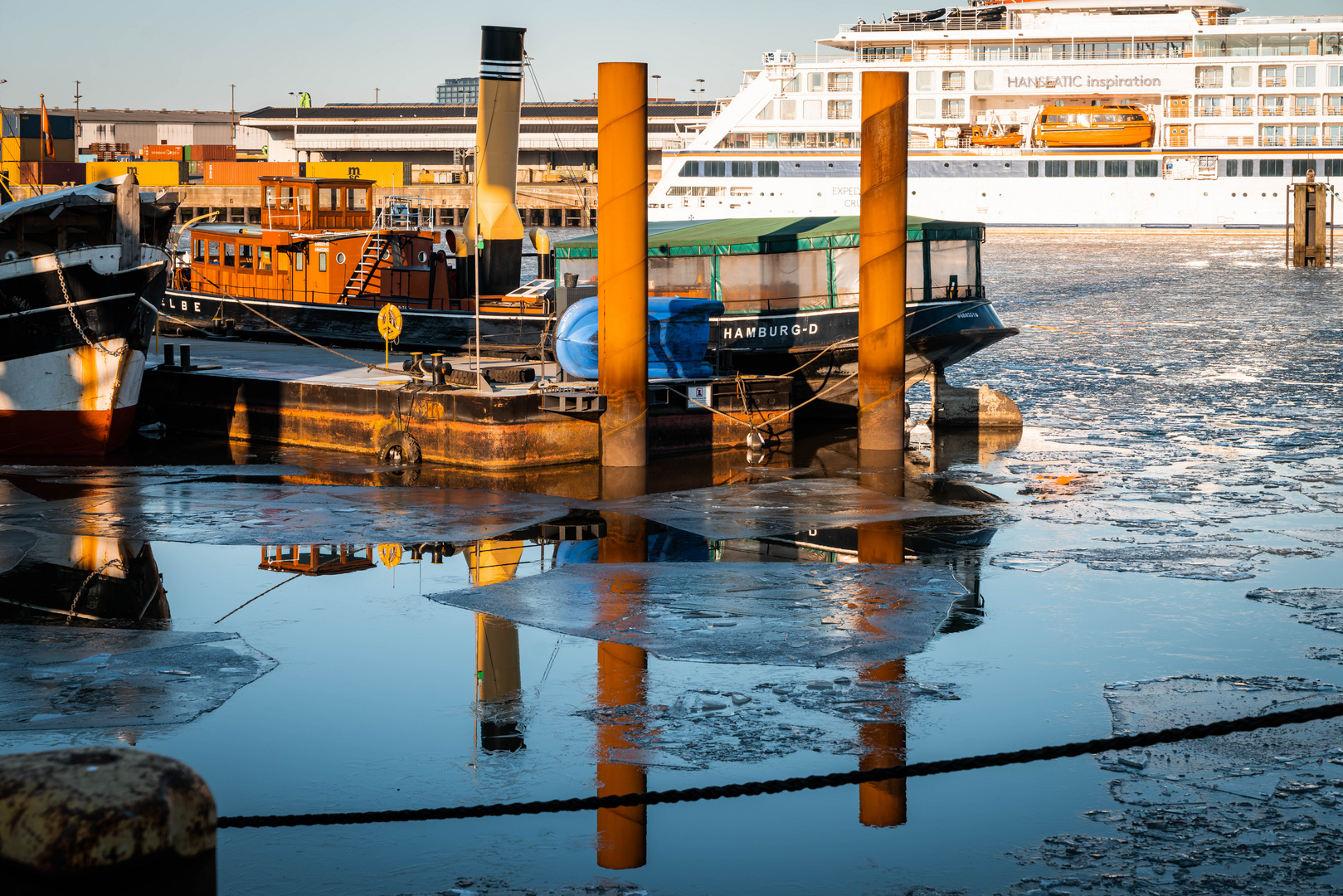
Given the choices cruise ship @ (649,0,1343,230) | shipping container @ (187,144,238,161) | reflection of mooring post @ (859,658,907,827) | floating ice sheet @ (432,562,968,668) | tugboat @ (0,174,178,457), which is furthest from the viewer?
shipping container @ (187,144,238,161)

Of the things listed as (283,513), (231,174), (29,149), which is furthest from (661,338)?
(231,174)

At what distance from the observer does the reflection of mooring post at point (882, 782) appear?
274 inches

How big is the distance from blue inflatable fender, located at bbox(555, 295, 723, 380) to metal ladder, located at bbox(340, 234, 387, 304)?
32.1 ft

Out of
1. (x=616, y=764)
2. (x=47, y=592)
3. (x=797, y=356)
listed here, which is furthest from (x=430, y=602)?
(x=797, y=356)

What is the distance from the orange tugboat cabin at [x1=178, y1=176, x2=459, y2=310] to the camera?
2769 cm

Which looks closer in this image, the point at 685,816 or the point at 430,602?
the point at 685,816

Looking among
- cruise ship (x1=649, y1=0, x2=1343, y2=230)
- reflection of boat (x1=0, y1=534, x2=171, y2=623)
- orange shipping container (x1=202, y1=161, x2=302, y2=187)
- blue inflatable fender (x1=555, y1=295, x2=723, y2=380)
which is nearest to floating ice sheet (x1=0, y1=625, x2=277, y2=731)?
reflection of boat (x1=0, y1=534, x2=171, y2=623)

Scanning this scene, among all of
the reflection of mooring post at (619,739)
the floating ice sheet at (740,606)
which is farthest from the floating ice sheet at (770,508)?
the floating ice sheet at (740,606)

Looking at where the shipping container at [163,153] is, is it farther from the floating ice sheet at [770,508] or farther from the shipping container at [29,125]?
the floating ice sheet at [770,508]

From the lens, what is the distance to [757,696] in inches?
332

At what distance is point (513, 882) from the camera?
6070mm

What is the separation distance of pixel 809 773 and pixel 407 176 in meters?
99.5

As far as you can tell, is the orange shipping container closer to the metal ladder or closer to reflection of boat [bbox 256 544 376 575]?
the metal ladder

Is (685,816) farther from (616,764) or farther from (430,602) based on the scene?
(430,602)
